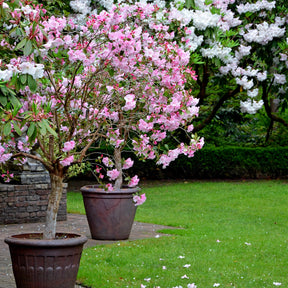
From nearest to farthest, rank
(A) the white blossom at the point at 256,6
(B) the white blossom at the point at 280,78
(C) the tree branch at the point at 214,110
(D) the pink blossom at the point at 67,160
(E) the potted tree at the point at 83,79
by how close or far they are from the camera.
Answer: (E) the potted tree at the point at 83,79
(D) the pink blossom at the point at 67,160
(A) the white blossom at the point at 256,6
(B) the white blossom at the point at 280,78
(C) the tree branch at the point at 214,110

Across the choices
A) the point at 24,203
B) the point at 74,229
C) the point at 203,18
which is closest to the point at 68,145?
the point at 74,229

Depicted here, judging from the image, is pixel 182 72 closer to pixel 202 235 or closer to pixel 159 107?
pixel 159 107

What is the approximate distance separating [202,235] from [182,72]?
2.99 metres

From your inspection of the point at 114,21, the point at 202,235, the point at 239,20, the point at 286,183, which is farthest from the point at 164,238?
the point at 286,183

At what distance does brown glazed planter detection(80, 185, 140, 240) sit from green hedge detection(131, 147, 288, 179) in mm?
8227

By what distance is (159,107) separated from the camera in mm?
5125

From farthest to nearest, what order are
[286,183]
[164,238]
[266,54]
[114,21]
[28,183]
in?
[286,183], [266,54], [28,183], [164,238], [114,21]

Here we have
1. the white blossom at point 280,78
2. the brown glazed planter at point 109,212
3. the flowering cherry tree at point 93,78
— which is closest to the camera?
the flowering cherry tree at point 93,78

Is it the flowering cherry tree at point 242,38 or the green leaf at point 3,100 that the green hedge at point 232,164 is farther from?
the green leaf at point 3,100

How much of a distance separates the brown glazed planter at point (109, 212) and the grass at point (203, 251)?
1.28 ft

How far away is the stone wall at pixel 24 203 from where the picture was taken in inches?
342

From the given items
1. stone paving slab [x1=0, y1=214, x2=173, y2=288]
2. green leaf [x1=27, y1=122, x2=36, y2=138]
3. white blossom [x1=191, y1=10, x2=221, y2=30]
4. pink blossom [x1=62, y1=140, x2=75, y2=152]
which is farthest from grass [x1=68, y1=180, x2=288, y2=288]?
white blossom [x1=191, y1=10, x2=221, y2=30]

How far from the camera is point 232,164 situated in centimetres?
1549

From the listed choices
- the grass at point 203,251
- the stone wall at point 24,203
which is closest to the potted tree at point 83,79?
the grass at point 203,251
